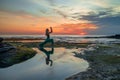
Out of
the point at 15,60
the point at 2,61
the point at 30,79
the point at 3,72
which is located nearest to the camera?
the point at 30,79

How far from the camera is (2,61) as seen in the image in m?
20.3

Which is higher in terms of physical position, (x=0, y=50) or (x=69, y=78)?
(x=0, y=50)

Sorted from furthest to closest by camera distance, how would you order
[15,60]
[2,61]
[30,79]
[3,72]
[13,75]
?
[15,60] → [2,61] → [3,72] → [13,75] → [30,79]

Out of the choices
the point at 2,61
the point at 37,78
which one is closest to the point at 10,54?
the point at 2,61

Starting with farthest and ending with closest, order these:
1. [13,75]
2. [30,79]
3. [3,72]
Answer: [3,72]
[13,75]
[30,79]

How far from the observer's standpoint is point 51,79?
14320 millimetres

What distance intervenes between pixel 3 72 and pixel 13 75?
1.51 m

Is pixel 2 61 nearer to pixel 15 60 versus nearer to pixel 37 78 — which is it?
pixel 15 60

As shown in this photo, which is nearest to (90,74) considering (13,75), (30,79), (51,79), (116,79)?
(116,79)

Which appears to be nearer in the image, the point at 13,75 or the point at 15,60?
the point at 13,75

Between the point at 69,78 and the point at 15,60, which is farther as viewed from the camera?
the point at 15,60

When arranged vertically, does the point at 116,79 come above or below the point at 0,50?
below

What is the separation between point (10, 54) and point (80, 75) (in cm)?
1041

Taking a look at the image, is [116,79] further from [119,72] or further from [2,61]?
[2,61]
